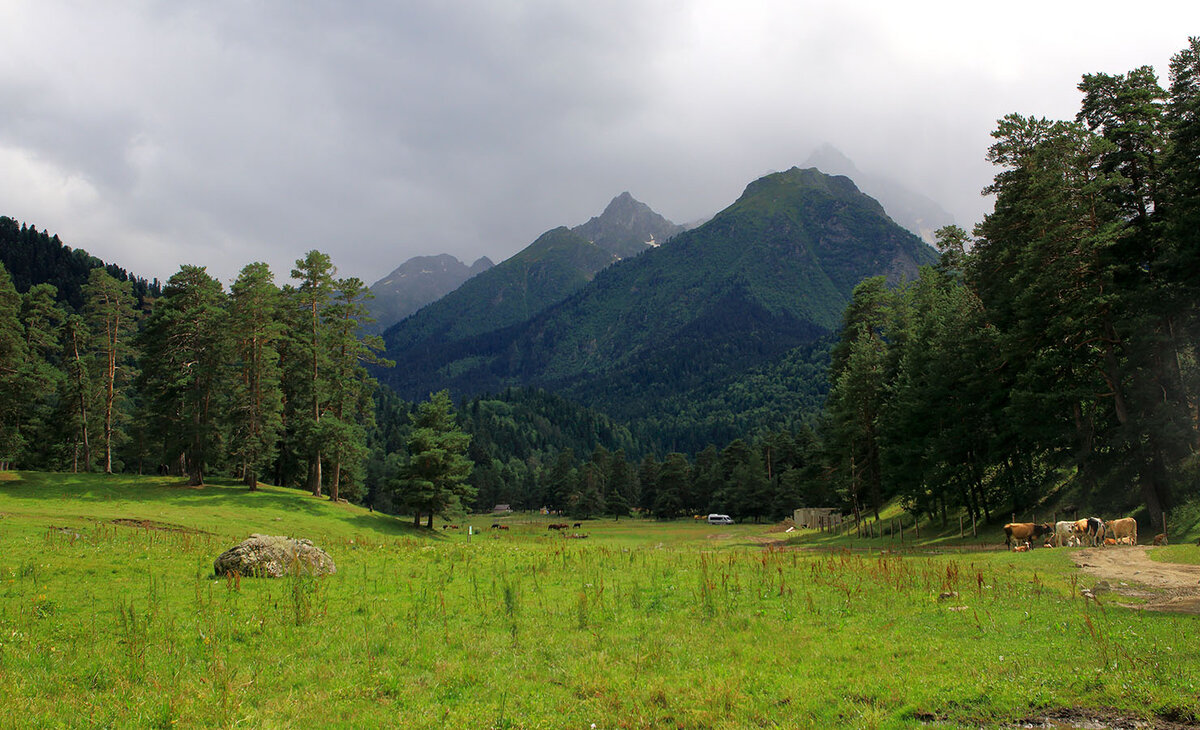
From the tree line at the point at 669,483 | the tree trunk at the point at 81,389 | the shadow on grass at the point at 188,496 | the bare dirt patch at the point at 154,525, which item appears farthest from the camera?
the tree line at the point at 669,483

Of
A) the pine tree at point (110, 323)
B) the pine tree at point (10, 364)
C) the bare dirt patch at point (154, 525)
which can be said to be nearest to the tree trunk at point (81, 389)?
the pine tree at point (110, 323)

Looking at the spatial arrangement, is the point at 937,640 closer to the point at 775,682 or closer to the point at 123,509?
the point at 775,682

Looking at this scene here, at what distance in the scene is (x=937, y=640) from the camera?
503 inches

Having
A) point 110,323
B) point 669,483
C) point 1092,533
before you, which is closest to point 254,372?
point 110,323

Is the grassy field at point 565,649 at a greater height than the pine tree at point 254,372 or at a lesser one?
lesser

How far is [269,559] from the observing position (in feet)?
61.3

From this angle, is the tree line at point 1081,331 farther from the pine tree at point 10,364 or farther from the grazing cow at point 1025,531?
the pine tree at point 10,364

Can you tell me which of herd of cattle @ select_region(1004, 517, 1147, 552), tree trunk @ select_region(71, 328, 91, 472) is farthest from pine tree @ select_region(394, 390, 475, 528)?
herd of cattle @ select_region(1004, 517, 1147, 552)

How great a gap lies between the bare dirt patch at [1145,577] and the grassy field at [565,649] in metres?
1.36

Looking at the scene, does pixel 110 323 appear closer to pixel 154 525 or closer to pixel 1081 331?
pixel 154 525

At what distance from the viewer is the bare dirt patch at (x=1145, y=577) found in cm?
1520

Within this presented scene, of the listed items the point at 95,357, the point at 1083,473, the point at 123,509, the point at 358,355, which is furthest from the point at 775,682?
the point at 95,357

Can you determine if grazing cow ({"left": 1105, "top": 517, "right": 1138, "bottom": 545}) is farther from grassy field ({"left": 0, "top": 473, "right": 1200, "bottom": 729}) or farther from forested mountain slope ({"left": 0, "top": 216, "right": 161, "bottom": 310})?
forested mountain slope ({"left": 0, "top": 216, "right": 161, "bottom": 310})

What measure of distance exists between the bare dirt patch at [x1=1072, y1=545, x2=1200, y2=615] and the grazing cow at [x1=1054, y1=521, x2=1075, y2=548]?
240 centimetres
